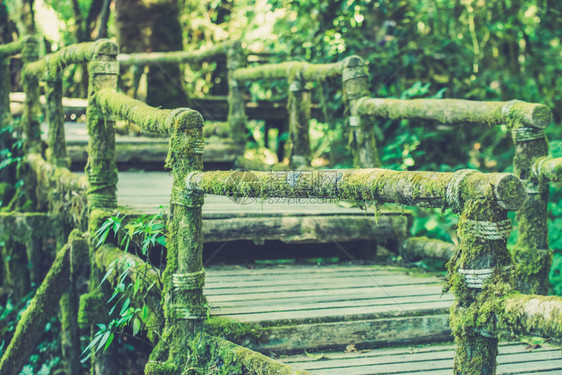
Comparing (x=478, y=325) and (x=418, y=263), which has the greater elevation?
(x=478, y=325)

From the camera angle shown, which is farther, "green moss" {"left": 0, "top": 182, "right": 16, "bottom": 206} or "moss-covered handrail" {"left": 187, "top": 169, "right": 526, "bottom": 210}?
"green moss" {"left": 0, "top": 182, "right": 16, "bottom": 206}

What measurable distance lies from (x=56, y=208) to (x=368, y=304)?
3372 millimetres

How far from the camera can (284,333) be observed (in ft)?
11.2

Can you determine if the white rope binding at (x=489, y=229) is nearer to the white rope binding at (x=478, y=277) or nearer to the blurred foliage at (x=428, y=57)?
the white rope binding at (x=478, y=277)

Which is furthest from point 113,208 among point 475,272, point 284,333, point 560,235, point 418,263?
point 560,235

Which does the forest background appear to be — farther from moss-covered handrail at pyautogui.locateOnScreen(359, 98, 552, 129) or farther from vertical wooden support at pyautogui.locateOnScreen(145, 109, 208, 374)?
vertical wooden support at pyautogui.locateOnScreen(145, 109, 208, 374)

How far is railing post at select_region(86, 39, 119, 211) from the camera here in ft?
14.8

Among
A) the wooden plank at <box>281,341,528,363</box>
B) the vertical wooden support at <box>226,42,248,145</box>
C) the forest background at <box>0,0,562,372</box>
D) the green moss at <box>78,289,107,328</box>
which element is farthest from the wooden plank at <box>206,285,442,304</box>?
the vertical wooden support at <box>226,42,248,145</box>

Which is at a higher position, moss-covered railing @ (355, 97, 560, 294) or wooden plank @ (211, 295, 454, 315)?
moss-covered railing @ (355, 97, 560, 294)

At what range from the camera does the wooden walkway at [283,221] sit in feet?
15.2

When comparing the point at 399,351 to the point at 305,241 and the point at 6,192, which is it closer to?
the point at 305,241

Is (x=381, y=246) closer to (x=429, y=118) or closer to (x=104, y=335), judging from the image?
(x=429, y=118)

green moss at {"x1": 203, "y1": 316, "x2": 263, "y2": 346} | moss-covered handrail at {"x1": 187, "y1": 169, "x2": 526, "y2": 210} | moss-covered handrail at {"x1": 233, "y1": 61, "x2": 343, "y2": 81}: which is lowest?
green moss at {"x1": 203, "y1": 316, "x2": 263, "y2": 346}

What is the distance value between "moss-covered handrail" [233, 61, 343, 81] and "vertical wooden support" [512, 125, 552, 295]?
6.12 ft
